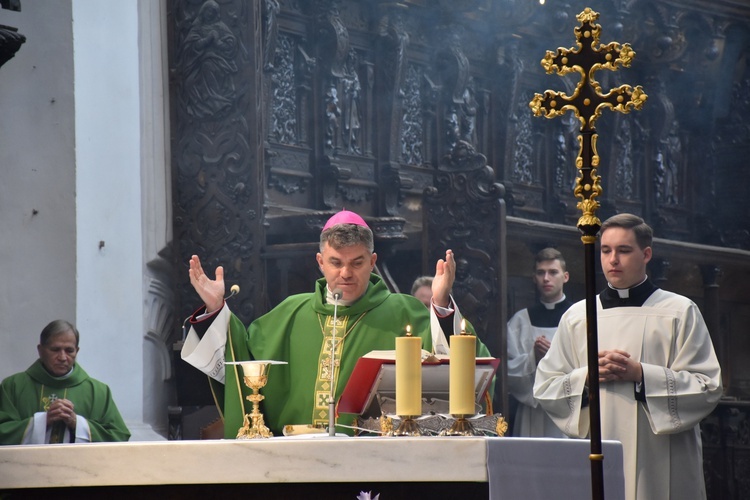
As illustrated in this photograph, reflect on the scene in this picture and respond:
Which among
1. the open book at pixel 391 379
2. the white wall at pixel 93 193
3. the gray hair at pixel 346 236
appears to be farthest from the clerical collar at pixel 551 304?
the open book at pixel 391 379

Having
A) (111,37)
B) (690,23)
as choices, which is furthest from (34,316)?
(690,23)

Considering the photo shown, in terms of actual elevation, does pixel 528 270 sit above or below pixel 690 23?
below

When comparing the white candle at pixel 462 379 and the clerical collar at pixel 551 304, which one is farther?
the clerical collar at pixel 551 304

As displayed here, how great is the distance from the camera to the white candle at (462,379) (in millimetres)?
3650

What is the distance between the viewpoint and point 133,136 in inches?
300

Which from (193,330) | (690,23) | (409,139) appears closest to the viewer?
(193,330)

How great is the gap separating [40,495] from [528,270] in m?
6.62

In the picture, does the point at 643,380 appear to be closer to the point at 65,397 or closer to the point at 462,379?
the point at 462,379

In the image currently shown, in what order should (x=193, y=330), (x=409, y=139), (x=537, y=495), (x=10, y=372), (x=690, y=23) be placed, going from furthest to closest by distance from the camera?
(x=690, y=23), (x=409, y=139), (x=10, y=372), (x=193, y=330), (x=537, y=495)

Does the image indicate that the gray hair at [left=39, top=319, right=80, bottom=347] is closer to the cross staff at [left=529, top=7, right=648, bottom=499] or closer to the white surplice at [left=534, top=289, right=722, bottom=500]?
the white surplice at [left=534, top=289, right=722, bottom=500]

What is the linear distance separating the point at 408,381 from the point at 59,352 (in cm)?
326

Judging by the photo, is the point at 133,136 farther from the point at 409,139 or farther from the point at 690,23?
the point at 690,23

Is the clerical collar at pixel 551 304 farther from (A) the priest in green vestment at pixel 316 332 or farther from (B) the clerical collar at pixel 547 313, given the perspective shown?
(A) the priest in green vestment at pixel 316 332

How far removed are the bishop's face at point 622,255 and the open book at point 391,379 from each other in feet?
6.01
